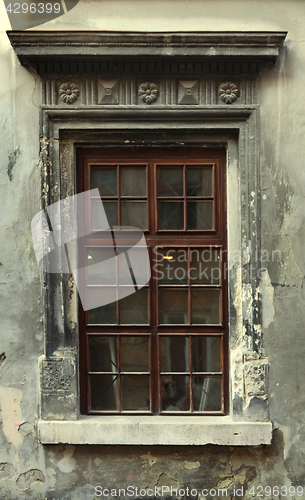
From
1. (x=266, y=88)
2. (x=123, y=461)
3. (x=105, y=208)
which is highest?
(x=266, y=88)

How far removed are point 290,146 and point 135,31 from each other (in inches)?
69.2

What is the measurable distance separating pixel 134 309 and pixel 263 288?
1.25 m

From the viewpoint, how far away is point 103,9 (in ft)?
11.3

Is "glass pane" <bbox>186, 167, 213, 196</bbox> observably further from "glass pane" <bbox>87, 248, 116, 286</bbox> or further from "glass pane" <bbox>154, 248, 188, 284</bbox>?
"glass pane" <bbox>87, 248, 116, 286</bbox>

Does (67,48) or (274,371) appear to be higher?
(67,48)

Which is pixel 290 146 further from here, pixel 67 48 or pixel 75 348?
pixel 75 348

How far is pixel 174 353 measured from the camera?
11.7 feet

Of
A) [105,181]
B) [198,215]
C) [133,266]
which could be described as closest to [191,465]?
[133,266]

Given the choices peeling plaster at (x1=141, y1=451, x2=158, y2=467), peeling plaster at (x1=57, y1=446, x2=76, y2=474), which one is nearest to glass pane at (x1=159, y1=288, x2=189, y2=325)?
peeling plaster at (x1=141, y1=451, x2=158, y2=467)

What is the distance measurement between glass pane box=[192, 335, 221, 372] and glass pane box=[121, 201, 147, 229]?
1248mm

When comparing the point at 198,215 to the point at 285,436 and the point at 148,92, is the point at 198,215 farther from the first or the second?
the point at 285,436

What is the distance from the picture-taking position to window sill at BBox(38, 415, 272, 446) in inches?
132

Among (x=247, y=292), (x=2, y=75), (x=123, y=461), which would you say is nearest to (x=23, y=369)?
(x=123, y=461)

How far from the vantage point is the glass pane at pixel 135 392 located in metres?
3.57
